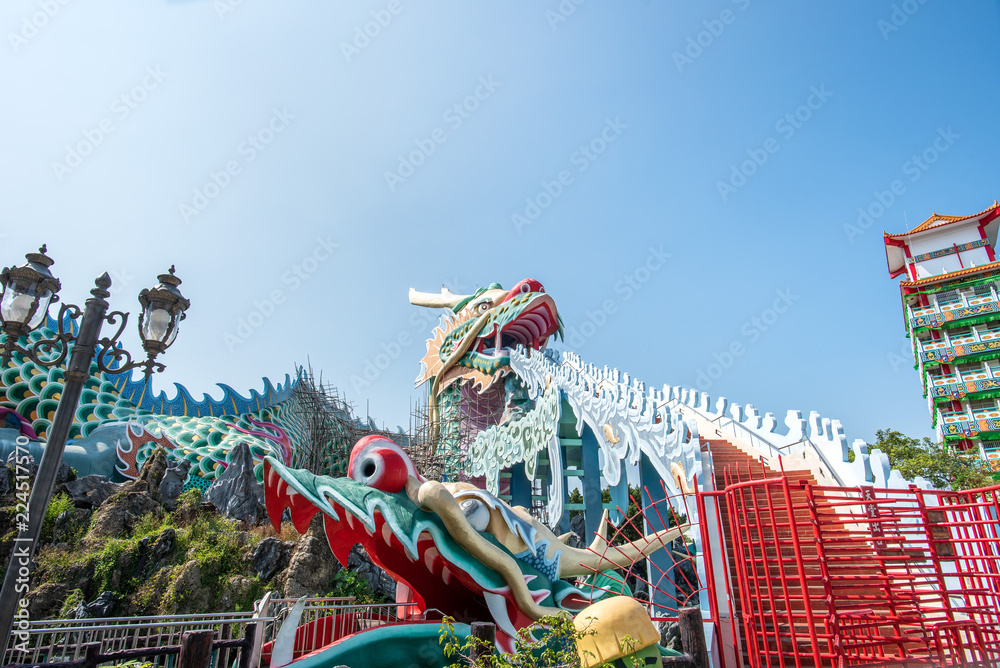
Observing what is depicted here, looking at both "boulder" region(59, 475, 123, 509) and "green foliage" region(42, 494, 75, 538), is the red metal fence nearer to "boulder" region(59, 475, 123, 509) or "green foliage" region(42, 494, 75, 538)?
"green foliage" region(42, 494, 75, 538)

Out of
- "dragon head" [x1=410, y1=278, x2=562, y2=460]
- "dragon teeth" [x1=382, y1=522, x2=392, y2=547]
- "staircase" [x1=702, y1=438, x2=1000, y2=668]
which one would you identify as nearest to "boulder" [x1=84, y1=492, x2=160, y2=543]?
"dragon head" [x1=410, y1=278, x2=562, y2=460]

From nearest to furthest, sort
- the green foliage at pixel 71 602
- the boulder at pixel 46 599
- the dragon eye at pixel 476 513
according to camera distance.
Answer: the dragon eye at pixel 476 513, the green foliage at pixel 71 602, the boulder at pixel 46 599

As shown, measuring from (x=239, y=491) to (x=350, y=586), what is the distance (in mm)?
4076

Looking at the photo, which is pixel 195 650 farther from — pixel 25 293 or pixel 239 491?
pixel 239 491

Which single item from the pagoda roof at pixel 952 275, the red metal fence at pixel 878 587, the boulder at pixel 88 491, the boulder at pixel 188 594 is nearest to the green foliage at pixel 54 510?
the boulder at pixel 88 491

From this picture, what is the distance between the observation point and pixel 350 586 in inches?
542

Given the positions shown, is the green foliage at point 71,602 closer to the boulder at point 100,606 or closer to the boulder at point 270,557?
the boulder at point 100,606

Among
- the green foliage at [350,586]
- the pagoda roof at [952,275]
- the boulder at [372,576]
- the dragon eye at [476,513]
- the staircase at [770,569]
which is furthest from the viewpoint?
the pagoda roof at [952,275]

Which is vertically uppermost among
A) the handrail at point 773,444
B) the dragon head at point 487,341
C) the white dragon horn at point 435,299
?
the white dragon horn at point 435,299

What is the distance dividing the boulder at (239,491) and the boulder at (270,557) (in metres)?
1.81

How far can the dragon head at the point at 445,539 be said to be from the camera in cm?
598

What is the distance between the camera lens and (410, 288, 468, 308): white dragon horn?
829 inches

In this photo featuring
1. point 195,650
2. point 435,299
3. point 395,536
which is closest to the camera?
point 195,650

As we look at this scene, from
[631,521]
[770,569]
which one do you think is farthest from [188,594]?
[770,569]
